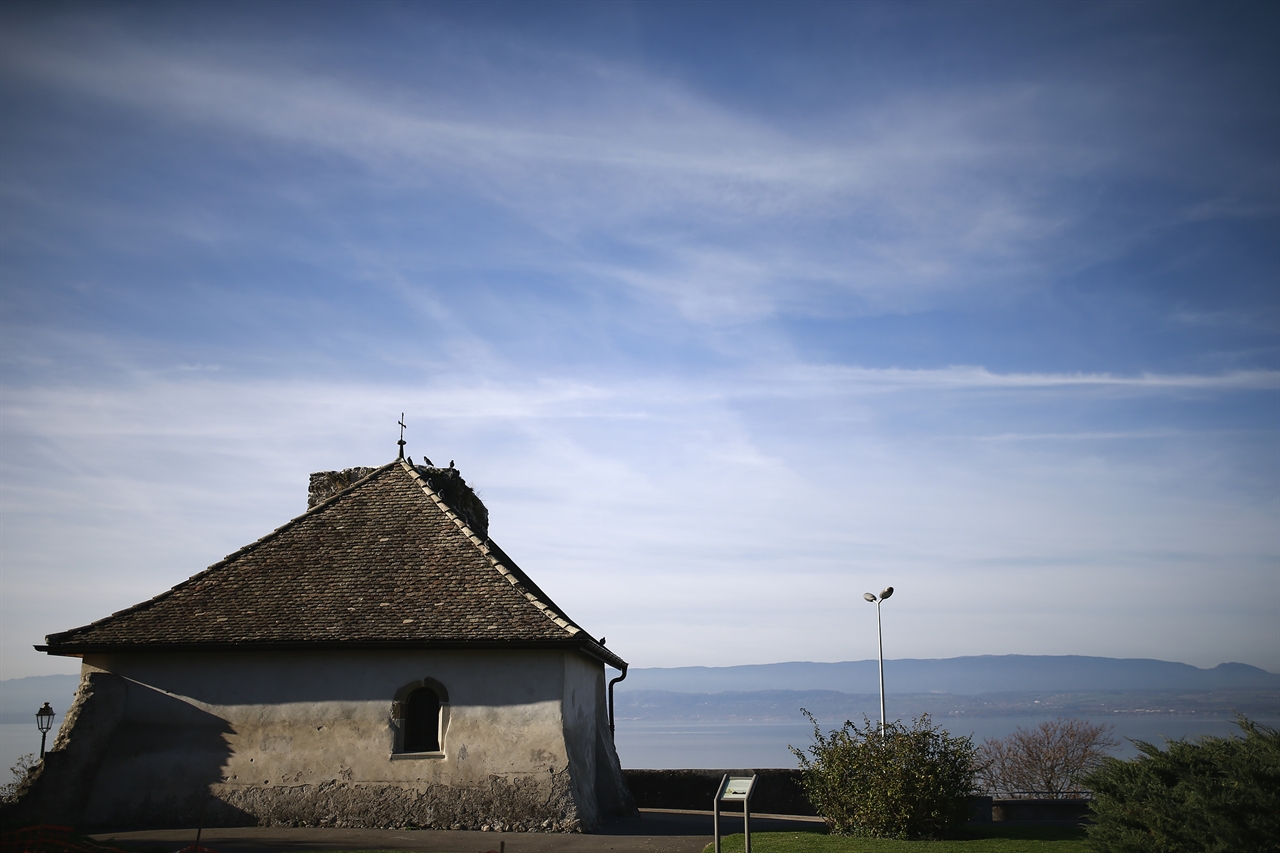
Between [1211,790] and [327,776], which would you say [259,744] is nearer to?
[327,776]

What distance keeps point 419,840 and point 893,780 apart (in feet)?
28.0

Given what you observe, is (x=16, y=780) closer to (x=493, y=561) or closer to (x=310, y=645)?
(x=310, y=645)

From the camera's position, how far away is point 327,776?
17000 mm

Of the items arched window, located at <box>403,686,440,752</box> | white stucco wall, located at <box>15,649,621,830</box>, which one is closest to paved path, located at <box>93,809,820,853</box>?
white stucco wall, located at <box>15,649,621,830</box>

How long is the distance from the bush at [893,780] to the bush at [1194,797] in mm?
5040

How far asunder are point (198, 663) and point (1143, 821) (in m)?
16.0

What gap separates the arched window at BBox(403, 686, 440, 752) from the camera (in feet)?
57.0

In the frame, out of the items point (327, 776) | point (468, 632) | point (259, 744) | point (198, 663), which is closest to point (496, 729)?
point (468, 632)

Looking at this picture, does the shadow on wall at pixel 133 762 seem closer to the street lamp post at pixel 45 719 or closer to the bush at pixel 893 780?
the street lamp post at pixel 45 719

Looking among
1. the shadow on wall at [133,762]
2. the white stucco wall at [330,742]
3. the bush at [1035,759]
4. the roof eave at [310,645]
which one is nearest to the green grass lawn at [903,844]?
the white stucco wall at [330,742]

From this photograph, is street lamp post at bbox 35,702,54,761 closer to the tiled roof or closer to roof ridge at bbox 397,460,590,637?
→ the tiled roof

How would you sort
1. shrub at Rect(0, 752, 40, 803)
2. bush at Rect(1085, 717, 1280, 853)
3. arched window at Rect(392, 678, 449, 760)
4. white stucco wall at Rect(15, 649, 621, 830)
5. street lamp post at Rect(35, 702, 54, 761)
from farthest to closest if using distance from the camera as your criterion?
1. street lamp post at Rect(35, 702, 54, 761)
2. arched window at Rect(392, 678, 449, 760)
3. white stucco wall at Rect(15, 649, 621, 830)
4. shrub at Rect(0, 752, 40, 803)
5. bush at Rect(1085, 717, 1280, 853)

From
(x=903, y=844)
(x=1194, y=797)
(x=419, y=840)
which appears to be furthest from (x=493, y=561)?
(x=1194, y=797)

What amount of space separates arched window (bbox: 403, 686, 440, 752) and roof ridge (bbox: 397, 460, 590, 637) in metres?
2.52
